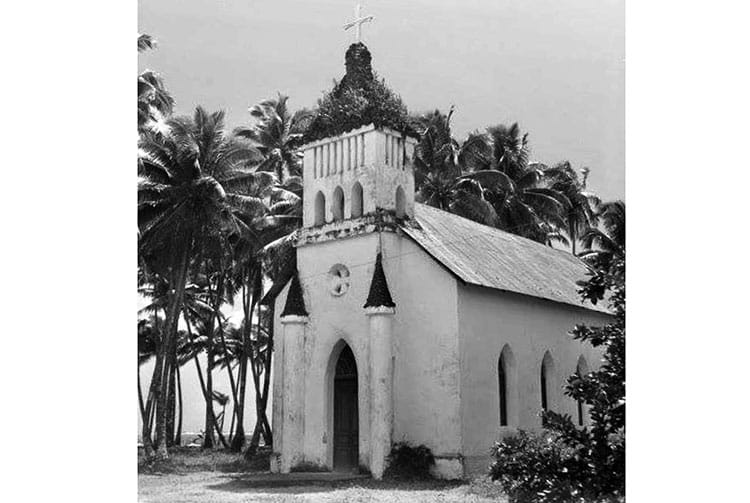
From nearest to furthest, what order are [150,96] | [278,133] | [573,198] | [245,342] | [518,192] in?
[573,198] → [518,192] → [278,133] → [150,96] → [245,342]

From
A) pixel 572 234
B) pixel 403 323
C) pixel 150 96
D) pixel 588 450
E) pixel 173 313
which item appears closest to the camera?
pixel 588 450

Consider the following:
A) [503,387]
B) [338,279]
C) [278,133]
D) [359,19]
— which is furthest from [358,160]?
[503,387]

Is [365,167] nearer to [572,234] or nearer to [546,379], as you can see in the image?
[572,234]

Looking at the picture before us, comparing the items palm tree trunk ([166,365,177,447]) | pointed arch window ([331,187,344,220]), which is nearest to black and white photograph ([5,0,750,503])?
pointed arch window ([331,187,344,220])

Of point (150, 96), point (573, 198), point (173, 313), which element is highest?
point (150, 96)

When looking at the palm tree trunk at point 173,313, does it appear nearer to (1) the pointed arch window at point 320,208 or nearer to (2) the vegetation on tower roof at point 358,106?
(1) the pointed arch window at point 320,208

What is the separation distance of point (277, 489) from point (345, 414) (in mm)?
1948

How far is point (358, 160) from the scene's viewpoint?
13.4 metres

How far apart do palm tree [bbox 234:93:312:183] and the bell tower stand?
0.37 m

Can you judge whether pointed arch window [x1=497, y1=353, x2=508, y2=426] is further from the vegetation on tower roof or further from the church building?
the vegetation on tower roof

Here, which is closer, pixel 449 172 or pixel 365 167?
pixel 365 167
